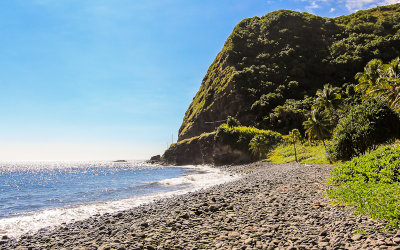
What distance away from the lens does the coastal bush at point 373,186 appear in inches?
341

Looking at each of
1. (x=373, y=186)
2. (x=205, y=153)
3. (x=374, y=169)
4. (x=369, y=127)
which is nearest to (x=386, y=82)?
(x=369, y=127)

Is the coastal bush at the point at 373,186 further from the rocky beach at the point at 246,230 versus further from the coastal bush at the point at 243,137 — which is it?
the coastal bush at the point at 243,137

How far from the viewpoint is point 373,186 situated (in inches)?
482

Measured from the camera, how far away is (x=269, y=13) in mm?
163625

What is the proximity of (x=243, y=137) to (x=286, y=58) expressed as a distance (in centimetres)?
6352

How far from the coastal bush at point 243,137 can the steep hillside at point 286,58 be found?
15780 millimetres

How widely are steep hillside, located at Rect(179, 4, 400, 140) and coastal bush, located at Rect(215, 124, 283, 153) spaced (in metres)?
15.8

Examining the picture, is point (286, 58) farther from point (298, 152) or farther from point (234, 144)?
point (298, 152)

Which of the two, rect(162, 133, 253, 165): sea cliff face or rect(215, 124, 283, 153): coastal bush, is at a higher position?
rect(215, 124, 283, 153): coastal bush

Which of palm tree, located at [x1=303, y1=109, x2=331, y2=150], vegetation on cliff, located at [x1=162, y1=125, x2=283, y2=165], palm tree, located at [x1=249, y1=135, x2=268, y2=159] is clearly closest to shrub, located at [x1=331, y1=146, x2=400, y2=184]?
palm tree, located at [x1=303, y1=109, x2=331, y2=150]

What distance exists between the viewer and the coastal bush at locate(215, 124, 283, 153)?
81269mm

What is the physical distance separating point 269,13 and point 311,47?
5134 cm

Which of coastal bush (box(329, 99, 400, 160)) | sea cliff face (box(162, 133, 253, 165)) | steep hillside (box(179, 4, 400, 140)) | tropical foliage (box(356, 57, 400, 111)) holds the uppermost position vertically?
steep hillside (box(179, 4, 400, 140))

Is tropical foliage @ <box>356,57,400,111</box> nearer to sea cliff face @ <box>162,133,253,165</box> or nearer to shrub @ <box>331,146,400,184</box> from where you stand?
shrub @ <box>331,146,400,184</box>
